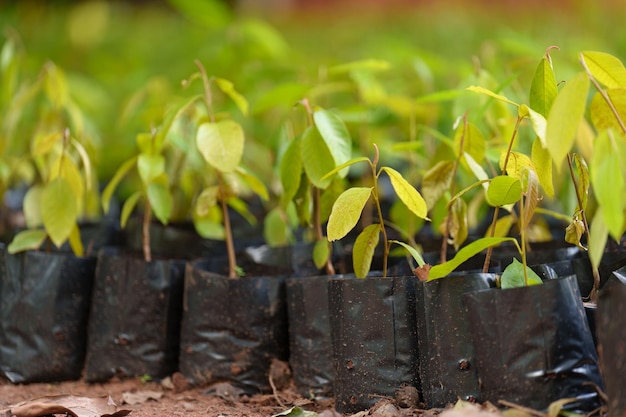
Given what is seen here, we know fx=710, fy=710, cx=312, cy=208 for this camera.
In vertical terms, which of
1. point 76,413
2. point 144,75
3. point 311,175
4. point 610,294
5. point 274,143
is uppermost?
point 144,75

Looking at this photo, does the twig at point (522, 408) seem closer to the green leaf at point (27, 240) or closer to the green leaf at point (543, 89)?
the green leaf at point (543, 89)

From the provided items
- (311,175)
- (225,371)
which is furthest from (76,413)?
(311,175)

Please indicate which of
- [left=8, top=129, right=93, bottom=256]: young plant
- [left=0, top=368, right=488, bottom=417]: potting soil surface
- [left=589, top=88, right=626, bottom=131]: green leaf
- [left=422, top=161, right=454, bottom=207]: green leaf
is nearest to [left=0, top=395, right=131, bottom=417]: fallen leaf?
[left=0, top=368, right=488, bottom=417]: potting soil surface

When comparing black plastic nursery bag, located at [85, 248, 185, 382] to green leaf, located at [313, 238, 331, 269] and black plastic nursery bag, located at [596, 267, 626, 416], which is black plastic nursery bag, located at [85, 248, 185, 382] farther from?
black plastic nursery bag, located at [596, 267, 626, 416]

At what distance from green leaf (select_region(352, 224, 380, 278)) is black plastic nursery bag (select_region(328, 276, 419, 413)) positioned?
32mm

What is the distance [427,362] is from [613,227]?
0.41 metres

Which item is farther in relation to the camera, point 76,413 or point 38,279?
point 38,279

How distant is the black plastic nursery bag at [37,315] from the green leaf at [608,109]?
1.10 m

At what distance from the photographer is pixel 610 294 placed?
91 cm

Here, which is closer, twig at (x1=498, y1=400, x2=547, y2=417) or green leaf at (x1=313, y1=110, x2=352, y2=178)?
twig at (x1=498, y1=400, x2=547, y2=417)

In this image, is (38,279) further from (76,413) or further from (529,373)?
(529,373)

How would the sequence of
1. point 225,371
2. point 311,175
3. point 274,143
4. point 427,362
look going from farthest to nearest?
point 274,143 < point 225,371 < point 311,175 < point 427,362

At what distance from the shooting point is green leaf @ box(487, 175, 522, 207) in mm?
1075

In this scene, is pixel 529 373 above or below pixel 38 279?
below
